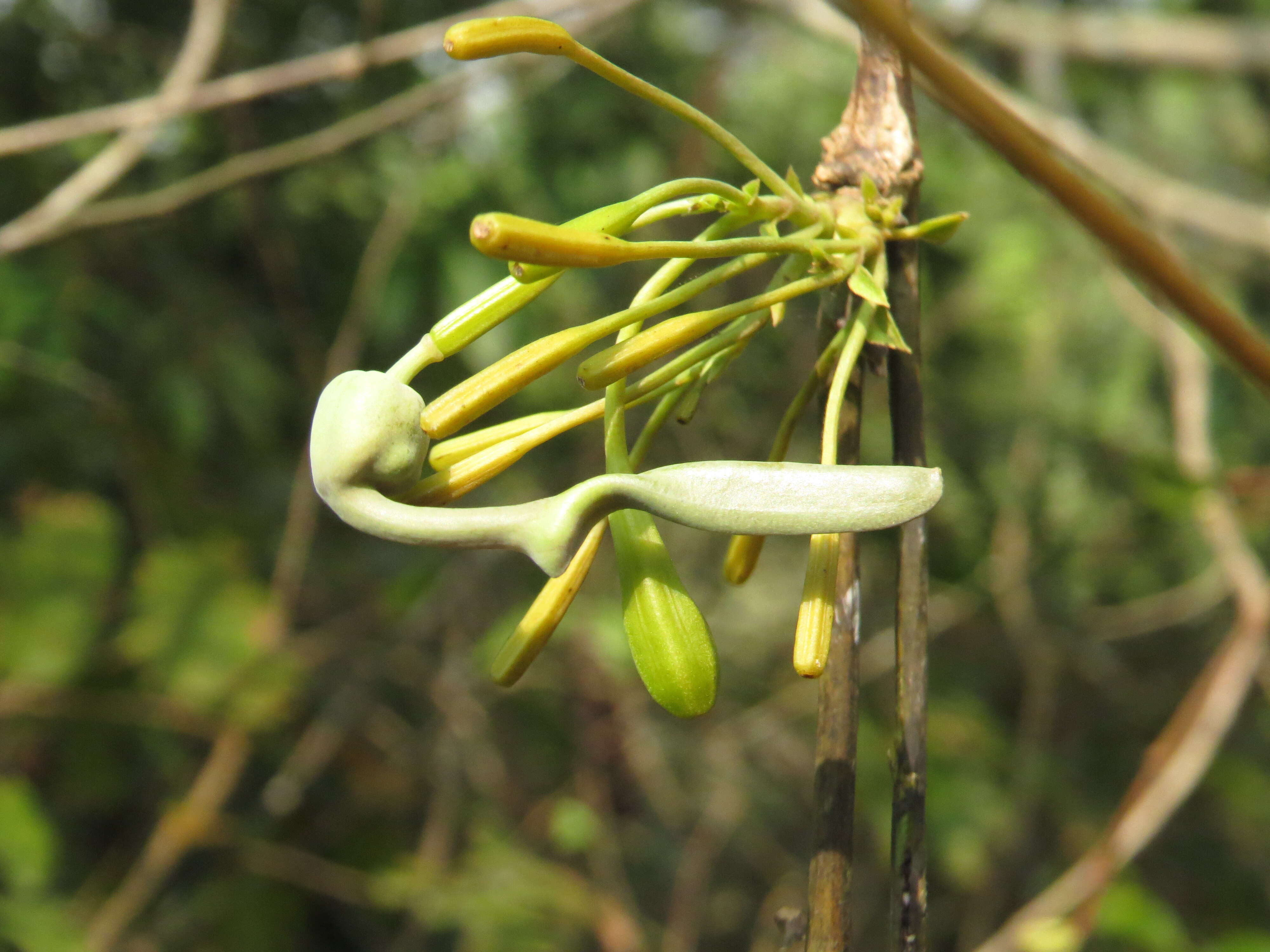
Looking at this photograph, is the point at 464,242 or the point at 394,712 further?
the point at 394,712

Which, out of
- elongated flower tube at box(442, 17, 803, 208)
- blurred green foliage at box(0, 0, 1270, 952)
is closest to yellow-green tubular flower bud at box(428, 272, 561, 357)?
elongated flower tube at box(442, 17, 803, 208)

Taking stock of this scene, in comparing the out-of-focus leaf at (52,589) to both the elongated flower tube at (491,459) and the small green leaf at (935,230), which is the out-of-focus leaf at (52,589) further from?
the small green leaf at (935,230)

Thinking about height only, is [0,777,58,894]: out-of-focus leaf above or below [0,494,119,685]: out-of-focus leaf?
below

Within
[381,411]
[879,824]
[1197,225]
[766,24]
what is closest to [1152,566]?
[1197,225]

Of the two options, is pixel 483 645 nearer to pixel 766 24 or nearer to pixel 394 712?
pixel 394 712

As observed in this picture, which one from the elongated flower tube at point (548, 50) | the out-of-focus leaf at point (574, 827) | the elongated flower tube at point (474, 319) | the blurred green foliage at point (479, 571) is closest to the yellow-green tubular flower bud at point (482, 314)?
the elongated flower tube at point (474, 319)

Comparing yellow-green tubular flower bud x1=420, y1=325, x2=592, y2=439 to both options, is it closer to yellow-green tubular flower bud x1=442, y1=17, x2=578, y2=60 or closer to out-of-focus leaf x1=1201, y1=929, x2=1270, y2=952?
yellow-green tubular flower bud x1=442, y1=17, x2=578, y2=60

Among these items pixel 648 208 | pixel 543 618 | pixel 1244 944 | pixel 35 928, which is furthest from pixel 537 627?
pixel 1244 944
